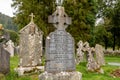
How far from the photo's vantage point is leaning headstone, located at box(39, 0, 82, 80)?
36.3 ft

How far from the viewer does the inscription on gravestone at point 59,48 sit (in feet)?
36.4

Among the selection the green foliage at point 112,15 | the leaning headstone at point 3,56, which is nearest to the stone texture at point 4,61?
the leaning headstone at point 3,56

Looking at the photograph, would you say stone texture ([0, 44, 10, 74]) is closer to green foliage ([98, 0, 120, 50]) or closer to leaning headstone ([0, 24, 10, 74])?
leaning headstone ([0, 24, 10, 74])

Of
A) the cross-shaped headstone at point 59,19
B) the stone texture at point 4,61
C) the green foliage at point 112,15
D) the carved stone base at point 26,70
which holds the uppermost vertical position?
the green foliage at point 112,15

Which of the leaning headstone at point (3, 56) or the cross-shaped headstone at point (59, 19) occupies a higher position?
the cross-shaped headstone at point (59, 19)

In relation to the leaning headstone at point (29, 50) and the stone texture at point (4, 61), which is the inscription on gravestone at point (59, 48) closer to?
the stone texture at point (4, 61)

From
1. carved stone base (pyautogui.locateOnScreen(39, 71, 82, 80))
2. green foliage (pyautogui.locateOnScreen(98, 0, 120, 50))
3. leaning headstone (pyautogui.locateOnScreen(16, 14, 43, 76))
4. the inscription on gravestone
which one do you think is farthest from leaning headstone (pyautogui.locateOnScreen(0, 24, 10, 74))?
green foliage (pyautogui.locateOnScreen(98, 0, 120, 50))

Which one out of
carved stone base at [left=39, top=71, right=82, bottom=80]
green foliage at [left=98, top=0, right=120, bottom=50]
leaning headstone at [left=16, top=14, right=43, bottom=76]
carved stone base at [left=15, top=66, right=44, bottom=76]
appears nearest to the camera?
carved stone base at [left=39, top=71, right=82, bottom=80]

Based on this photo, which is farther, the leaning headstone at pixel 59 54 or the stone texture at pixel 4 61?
the stone texture at pixel 4 61

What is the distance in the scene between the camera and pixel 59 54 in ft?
36.8

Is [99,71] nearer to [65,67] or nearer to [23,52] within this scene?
[23,52]

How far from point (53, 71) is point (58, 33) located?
135 cm

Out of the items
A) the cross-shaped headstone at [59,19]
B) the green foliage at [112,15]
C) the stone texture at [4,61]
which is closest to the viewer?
the cross-shaped headstone at [59,19]

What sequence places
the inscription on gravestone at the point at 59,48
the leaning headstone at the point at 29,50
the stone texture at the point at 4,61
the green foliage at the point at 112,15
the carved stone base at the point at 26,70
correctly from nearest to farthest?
the inscription on gravestone at the point at 59,48 → the stone texture at the point at 4,61 → the carved stone base at the point at 26,70 → the leaning headstone at the point at 29,50 → the green foliage at the point at 112,15
